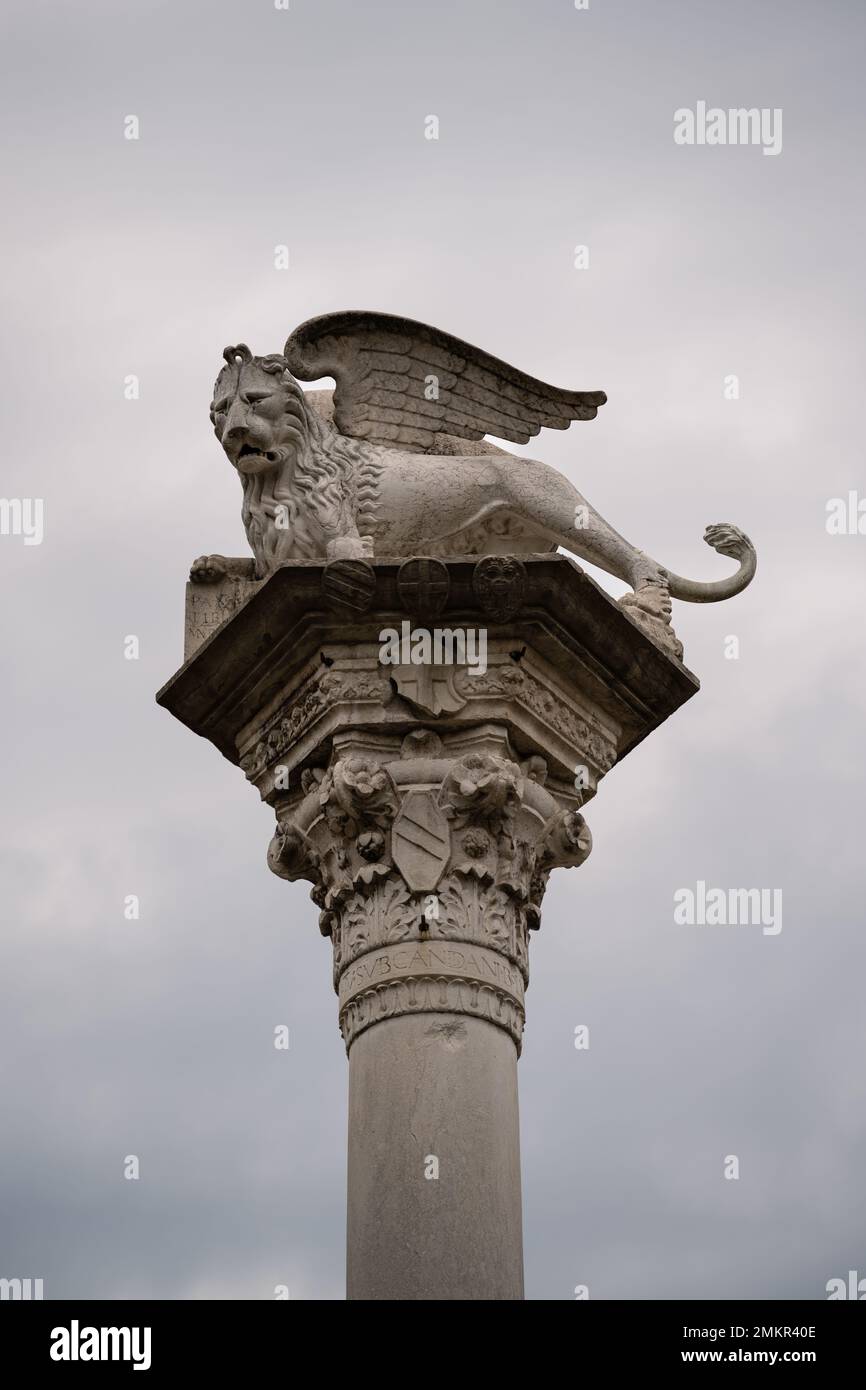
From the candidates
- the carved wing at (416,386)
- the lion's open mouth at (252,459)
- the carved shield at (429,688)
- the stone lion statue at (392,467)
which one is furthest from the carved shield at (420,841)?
the carved wing at (416,386)

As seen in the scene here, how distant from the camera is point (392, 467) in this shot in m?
13.0

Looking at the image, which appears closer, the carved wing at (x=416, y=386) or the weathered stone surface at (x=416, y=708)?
the weathered stone surface at (x=416, y=708)

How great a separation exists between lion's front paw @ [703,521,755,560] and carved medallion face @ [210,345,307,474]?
2347 mm

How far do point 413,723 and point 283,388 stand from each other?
210 centimetres

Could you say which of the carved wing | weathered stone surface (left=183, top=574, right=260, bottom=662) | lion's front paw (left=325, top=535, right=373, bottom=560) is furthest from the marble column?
the carved wing

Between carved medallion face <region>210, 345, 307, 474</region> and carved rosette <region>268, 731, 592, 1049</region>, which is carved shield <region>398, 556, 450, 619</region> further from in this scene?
carved medallion face <region>210, 345, 307, 474</region>

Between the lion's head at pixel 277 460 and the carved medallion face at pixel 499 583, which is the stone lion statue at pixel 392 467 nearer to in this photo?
the lion's head at pixel 277 460

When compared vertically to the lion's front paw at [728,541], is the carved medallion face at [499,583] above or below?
below

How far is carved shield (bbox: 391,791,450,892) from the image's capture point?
11.5 meters

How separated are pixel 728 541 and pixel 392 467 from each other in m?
1.92

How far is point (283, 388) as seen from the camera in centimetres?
1288

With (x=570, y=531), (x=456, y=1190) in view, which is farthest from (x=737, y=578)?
(x=456, y=1190)

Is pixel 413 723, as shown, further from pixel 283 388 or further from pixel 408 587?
pixel 283 388

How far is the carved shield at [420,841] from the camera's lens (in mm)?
11531
